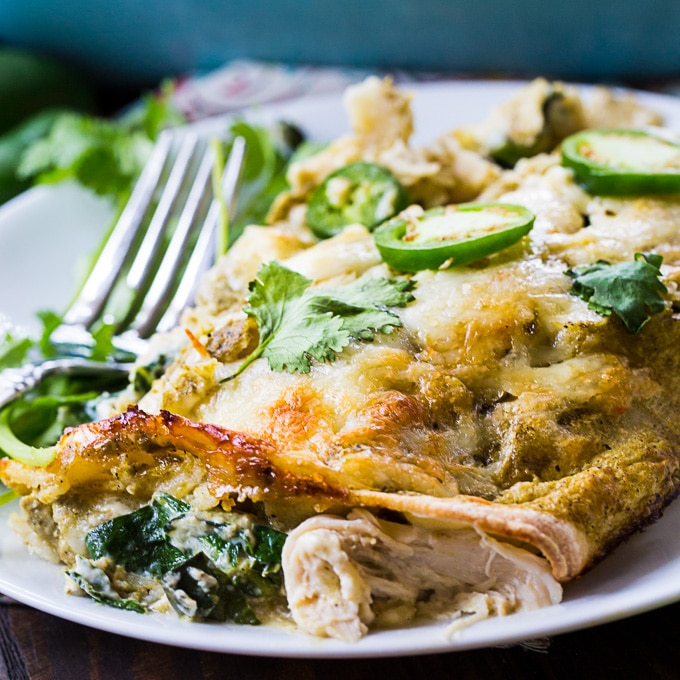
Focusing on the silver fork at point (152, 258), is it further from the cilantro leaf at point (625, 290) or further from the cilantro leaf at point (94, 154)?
the cilantro leaf at point (625, 290)

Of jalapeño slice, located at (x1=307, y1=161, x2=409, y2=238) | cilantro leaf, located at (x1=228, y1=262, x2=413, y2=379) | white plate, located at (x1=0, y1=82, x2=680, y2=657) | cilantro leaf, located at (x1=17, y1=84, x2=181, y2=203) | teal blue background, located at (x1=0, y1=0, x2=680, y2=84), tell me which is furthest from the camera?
teal blue background, located at (x1=0, y1=0, x2=680, y2=84)

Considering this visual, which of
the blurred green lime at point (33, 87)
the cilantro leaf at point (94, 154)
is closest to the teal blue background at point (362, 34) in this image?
the blurred green lime at point (33, 87)

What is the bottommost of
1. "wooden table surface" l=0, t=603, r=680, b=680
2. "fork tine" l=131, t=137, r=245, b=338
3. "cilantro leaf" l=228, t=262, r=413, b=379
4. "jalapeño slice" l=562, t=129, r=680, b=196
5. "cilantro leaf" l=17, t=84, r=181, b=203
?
"wooden table surface" l=0, t=603, r=680, b=680

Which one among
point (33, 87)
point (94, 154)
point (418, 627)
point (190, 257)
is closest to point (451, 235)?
point (418, 627)

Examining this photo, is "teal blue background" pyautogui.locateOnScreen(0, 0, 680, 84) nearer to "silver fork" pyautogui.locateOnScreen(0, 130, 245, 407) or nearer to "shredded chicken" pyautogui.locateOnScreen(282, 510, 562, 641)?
"silver fork" pyautogui.locateOnScreen(0, 130, 245, 407)

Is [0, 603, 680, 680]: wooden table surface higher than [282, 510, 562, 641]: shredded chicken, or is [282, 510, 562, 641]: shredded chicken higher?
[282, 510, 562, 641]: shredded chicken

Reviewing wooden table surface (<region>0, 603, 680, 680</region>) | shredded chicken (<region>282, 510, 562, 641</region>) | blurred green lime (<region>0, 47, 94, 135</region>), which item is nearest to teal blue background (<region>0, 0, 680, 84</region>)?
blurred green lime (<region>0, 47, 94, 135</region>)

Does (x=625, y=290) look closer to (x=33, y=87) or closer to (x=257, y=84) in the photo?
(x=257, y=84)
